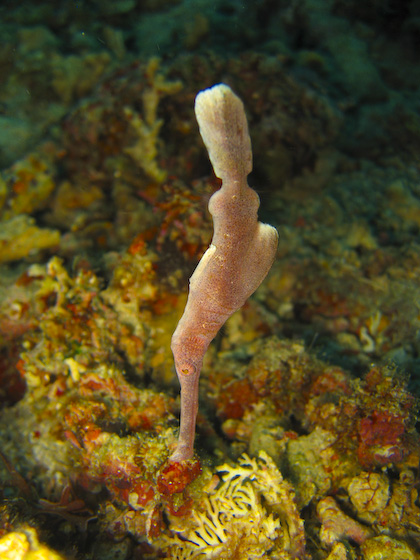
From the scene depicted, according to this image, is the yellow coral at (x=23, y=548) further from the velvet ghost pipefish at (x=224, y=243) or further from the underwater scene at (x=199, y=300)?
the velvet ghost pipefish at (x=224, y=243)

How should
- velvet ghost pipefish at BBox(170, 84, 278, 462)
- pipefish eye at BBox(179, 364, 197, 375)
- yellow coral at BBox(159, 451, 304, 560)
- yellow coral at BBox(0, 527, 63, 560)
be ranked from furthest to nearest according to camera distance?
1. yellow coral at BBox(159, 451, 304, 560)
2. pipefish eye at BBox(179, 364, 197, 375)
3. yellow coral at BBox(0, 527, 63, 560)
4. velvet ghost pipefish at BBox(170, 84, 278, 462)

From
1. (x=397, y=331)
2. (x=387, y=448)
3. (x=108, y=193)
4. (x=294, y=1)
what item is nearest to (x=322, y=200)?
(x=397, y=331)

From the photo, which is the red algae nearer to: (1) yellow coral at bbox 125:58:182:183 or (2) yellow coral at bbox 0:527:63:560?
(2) yellow coral at bbox 0:527:63:560

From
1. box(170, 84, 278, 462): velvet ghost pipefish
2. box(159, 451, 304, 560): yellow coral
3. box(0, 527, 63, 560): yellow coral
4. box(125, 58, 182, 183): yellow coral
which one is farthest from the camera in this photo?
box(125, 58, 182, 183): yellow coral

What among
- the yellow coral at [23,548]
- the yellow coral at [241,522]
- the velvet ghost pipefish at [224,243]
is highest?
the velvet ghost pipefish at [224,243]

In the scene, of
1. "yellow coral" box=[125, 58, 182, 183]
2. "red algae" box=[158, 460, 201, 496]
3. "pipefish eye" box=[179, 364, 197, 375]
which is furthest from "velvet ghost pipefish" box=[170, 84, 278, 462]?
"yellow coral" box=[125, 58, 182, 183]

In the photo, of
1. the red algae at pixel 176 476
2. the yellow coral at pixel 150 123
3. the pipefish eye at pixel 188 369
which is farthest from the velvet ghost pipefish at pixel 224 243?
the yellow coral at pixel 150 123

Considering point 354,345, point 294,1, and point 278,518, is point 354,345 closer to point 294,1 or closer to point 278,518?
point 278,518
